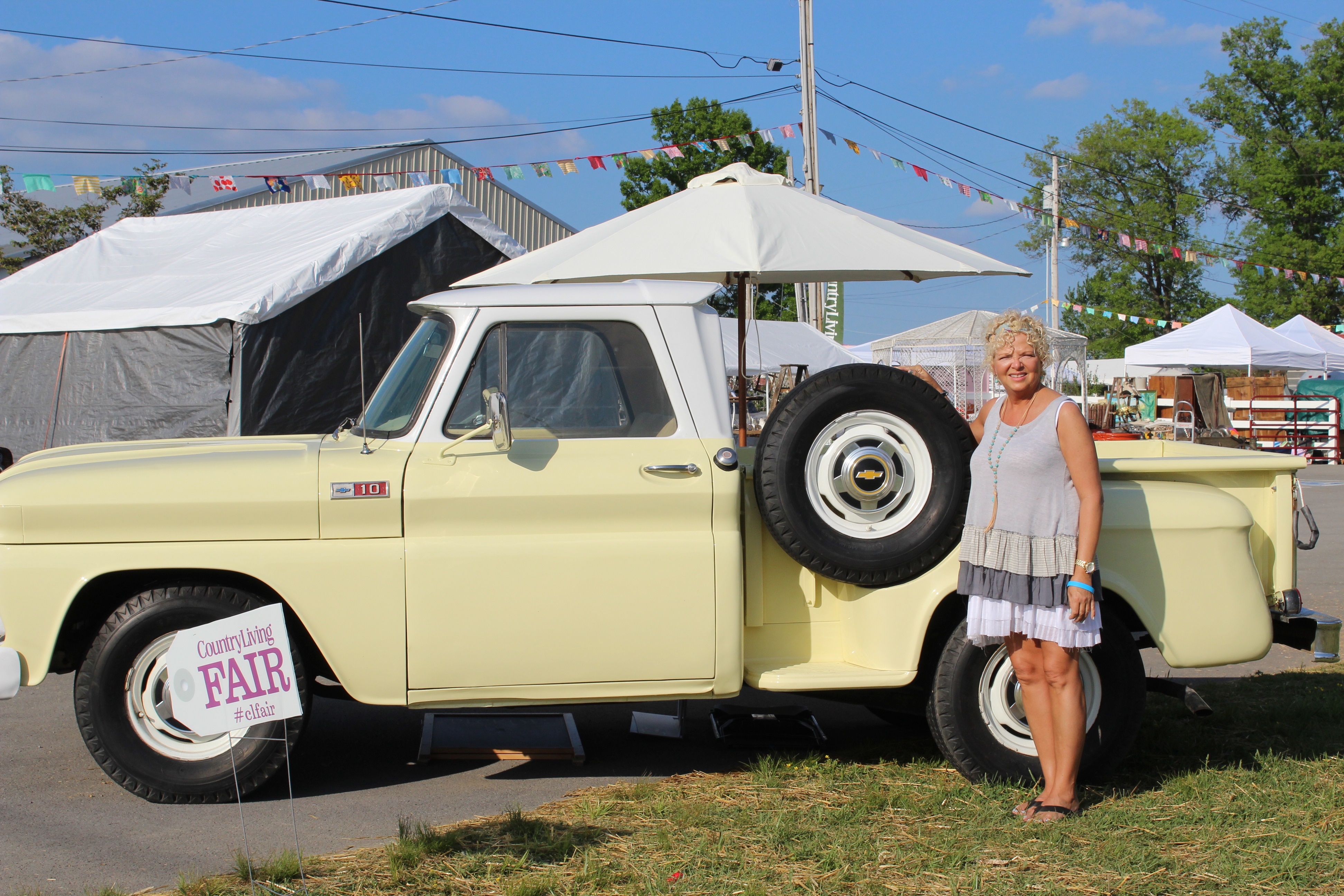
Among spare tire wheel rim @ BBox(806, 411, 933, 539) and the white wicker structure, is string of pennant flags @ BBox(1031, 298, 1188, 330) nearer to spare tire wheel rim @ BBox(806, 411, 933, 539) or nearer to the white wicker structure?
the white wicker structure

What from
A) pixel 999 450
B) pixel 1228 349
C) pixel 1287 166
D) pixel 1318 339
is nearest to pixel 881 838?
pixel 999 450

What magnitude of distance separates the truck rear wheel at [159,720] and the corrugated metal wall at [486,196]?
68.4ft

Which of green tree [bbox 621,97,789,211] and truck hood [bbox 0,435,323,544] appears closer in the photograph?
truck hood [bbox 0,435,323,544]

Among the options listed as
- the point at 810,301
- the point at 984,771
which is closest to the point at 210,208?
the point at 810,301

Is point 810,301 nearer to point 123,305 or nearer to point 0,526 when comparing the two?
point 123,305

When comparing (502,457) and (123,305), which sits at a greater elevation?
(123,305)

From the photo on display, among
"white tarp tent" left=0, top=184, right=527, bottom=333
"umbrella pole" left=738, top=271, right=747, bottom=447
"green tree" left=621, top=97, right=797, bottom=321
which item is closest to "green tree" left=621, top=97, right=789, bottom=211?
"green tree" left=621, top=97, right=797, bottom=321

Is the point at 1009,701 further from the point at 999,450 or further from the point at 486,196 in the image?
the point at 486,196

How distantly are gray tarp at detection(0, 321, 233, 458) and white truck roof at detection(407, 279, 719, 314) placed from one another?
25.0 ft

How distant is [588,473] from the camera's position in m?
4.02

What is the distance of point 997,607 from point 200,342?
9.41m

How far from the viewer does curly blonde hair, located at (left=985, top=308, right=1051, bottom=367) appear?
156 inches

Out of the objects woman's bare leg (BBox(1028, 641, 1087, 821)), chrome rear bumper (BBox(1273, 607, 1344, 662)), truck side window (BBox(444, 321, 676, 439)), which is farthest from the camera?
chrome rear bumper (BBox(1273, 607, 1344, 662))

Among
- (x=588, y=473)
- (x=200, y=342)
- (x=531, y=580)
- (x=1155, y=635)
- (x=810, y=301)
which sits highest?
(x=810, y=301)
